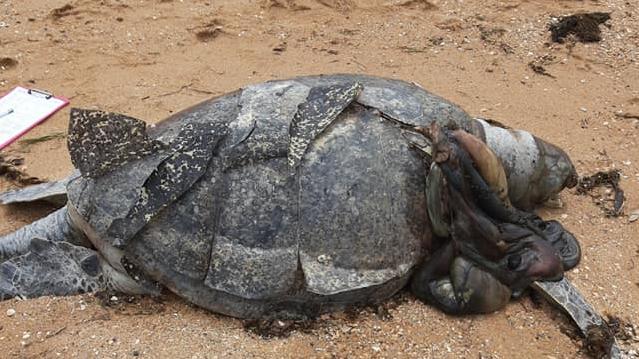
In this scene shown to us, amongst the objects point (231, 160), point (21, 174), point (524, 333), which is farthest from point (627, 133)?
point (21, 174)

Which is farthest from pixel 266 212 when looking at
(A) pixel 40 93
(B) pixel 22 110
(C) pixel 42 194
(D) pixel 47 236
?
(A) pixel 40 93

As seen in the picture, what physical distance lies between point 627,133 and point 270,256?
9.61 ft

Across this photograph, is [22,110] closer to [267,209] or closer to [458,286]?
[267,209]

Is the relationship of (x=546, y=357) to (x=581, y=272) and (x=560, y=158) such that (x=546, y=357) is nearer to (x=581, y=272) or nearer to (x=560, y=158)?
(x=581, y=272)

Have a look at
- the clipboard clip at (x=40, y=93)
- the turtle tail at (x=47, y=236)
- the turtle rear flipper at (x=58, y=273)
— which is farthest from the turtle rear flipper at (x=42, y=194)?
the clipboard clip at (x=40, y=93)

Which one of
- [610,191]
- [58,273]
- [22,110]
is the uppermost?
[22,110]

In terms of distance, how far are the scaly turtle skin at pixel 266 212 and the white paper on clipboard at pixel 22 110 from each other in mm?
1623

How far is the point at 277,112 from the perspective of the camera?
9.50 ft

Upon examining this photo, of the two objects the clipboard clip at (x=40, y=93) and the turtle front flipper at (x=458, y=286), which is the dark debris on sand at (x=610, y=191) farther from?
the clipboard clip at (x=40, y=93)

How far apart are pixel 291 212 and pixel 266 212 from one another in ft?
0.35

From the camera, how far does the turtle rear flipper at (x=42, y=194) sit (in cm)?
349

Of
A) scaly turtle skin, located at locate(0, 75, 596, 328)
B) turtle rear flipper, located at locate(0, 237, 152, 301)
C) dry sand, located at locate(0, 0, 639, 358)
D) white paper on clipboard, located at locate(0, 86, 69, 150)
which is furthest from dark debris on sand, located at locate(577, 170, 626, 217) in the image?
white paper on clipboard, located at locate(0, 86, 69, 150)

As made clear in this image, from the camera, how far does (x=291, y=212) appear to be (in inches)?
111

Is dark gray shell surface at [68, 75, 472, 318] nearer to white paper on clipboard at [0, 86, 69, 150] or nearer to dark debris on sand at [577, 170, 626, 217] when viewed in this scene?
dark debris on sand at [577, 170, 626, 217]
